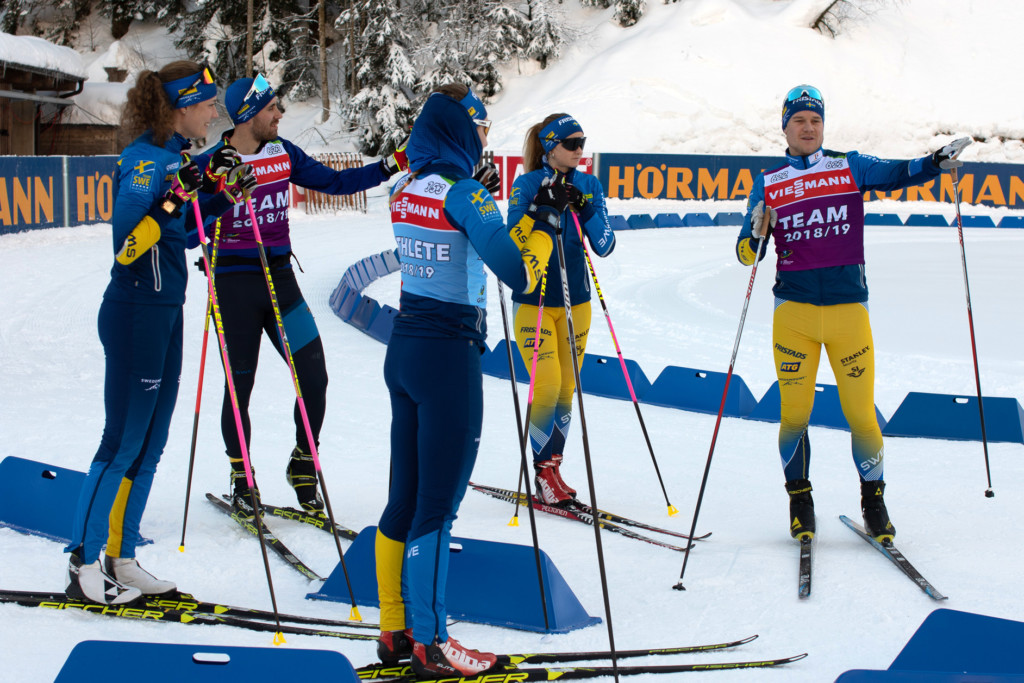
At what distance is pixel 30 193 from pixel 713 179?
1741cm

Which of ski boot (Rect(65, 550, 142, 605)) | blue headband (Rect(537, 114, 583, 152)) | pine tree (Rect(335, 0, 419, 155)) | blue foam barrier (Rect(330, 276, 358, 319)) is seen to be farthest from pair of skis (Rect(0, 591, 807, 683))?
pine tree (Rect(335, 0, 419, 155))

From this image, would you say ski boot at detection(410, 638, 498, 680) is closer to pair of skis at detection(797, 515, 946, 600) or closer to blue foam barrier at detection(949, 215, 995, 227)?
pair of skis at detection(797, 515, 946, 600)

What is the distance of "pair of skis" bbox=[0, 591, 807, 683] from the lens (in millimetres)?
2963

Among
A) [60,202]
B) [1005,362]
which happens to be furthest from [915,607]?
[60,202]

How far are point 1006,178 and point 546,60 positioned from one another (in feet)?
54.0

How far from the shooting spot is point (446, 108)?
117 inches

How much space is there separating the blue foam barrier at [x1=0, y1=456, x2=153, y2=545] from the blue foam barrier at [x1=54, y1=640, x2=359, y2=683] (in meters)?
1.89

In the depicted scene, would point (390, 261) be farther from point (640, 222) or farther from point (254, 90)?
point (254, 90)

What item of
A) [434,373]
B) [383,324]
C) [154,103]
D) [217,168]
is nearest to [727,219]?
[383,324]

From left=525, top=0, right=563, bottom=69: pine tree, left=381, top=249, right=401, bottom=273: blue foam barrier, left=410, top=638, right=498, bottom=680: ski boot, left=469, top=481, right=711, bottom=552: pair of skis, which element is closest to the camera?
left=410, top=638, right=498, bottom=680: ski boot

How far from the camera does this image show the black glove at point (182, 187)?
11.0 ft

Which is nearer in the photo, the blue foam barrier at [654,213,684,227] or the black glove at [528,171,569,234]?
the black glove at [528,171,569,234]

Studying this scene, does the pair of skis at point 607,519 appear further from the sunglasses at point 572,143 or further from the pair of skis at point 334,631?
the sunglasses at point 572,143

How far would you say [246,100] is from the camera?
4262mm
